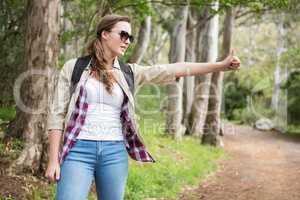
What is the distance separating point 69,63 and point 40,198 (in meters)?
3.16

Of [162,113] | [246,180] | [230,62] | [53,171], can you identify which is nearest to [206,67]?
[230,62]

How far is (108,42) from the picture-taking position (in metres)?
3.48

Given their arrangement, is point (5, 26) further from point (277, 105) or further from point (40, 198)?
point (277, 105)

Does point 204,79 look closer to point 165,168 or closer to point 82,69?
point 165,168

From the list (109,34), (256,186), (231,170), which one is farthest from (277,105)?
(109,34)

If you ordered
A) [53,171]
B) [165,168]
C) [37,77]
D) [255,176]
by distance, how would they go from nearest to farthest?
[53,171] → [37,77] → [165,168] → [255,176]

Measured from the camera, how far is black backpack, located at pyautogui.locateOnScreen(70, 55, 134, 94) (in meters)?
3.39

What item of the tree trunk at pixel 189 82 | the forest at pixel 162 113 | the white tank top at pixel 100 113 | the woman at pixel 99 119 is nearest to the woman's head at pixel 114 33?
the woman at pixel 99 119

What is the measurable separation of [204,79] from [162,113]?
20.4 ft

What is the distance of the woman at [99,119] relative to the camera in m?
3.33

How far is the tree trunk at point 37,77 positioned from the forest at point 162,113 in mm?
13

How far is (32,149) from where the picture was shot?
6508mm

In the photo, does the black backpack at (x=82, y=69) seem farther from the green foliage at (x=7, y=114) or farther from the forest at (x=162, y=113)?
the green foliage at (x=7, y=114)

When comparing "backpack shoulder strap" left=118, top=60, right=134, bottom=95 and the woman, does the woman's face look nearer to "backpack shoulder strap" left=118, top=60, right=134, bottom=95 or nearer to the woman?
the woman
